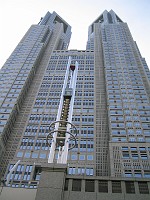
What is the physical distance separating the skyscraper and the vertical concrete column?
0.44ft

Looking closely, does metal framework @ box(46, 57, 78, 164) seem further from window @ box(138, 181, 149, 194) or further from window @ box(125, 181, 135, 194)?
window @ box(138, 181, 149, 194)

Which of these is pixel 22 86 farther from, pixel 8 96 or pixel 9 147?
pixel 9 147

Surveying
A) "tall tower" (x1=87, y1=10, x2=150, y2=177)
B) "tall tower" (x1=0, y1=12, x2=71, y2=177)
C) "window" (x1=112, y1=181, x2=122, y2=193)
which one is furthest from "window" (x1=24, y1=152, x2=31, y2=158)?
"window" (x1=112, y1=181, x2=122, y2=193)

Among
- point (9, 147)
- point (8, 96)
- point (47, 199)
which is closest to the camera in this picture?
point (47, 199)

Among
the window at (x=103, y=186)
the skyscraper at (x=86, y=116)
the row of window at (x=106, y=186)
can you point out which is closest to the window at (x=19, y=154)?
the skyscraper at (x=86, y=116)

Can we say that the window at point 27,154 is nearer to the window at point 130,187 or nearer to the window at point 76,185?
the window at point 76,185

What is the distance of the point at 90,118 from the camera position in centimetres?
8138

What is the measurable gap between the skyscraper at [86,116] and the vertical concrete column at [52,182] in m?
0.14

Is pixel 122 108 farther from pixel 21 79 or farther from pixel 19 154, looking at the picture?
pixel 21 79

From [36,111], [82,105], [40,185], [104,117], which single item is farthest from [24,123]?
[40,185]

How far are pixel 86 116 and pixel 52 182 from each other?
53249mm

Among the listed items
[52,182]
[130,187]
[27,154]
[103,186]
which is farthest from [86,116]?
[52,182]

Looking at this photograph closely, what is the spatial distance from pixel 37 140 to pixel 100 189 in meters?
44.8

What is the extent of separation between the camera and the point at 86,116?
3238 inches
